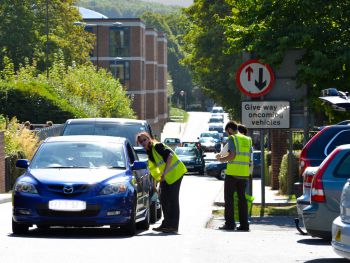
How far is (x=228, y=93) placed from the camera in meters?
61.7

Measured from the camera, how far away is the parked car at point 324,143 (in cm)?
1748

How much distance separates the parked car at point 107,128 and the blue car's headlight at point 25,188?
20.5ft

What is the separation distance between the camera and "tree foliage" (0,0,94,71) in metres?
85.6

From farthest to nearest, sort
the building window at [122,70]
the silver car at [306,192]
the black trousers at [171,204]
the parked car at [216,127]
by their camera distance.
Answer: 1. the parked car at [216,127]
2. the building window at [122,70]
3. the black trousers at [171,204]
4. the silver car at [306,192]

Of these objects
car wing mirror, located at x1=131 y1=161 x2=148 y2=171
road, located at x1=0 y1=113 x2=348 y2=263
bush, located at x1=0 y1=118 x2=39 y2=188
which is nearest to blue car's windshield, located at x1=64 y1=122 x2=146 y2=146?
road, located at x1=0 y1=113 x2=348 y2=263

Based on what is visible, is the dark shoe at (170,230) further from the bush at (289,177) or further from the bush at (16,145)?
the bush at (16,145)

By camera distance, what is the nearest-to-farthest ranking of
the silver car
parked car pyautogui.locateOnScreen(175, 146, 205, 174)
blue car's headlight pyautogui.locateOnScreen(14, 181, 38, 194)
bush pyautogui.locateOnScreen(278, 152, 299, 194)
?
the silver car → blue car's headlight pyautogui.locateOnScreen(14, 181, 38, 194) → bush pyautogui.locateOnScreen(278, 152, 299, 194) → parked car pyautogui.locateOnScreen(175, 146, 205, 174)

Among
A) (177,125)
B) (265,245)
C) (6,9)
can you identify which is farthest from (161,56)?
(265,245)

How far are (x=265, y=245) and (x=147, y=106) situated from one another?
371 ft

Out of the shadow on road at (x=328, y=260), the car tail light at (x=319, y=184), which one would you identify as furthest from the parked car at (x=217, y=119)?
the shadow on road at (x=328, y=260)

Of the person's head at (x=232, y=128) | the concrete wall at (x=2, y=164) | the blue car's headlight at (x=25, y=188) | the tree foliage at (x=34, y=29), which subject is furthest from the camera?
the tree foliage at (x=34, y=29)

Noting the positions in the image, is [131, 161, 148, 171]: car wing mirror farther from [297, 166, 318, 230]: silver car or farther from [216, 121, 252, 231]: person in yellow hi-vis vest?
[297, 166, 318, 230]: silver car

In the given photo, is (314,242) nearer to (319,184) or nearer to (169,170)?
(319,184)

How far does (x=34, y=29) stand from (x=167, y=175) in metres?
70.9
